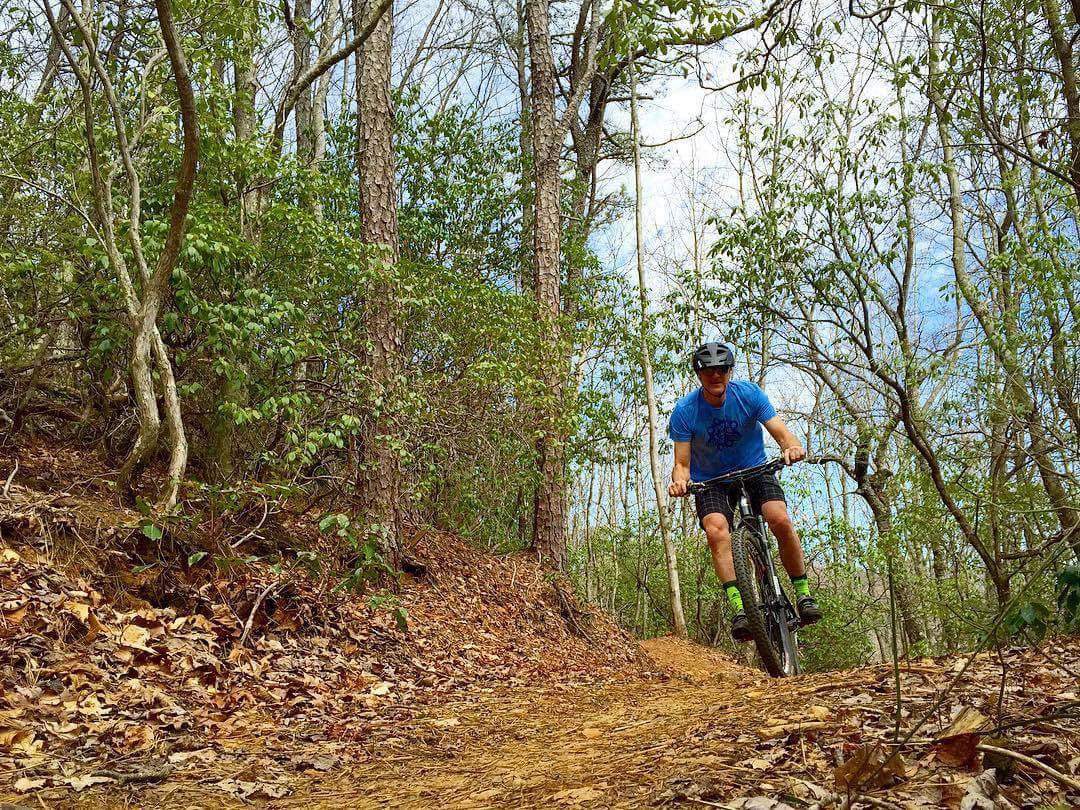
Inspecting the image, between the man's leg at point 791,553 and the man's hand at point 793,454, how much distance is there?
387 mm

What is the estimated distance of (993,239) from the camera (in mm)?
12742

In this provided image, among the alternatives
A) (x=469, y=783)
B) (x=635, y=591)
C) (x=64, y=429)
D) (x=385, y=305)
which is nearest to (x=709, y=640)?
(x=635, y=591)

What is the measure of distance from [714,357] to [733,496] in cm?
105

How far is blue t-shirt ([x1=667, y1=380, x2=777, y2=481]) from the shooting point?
223 inches

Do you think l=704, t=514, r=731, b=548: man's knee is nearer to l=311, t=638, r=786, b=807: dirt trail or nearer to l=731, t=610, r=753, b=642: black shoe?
l=731, t=610, r=753, b=642: black shoe

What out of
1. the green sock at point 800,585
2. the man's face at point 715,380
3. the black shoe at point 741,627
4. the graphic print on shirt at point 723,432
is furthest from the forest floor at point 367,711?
the man's face at point 715,380

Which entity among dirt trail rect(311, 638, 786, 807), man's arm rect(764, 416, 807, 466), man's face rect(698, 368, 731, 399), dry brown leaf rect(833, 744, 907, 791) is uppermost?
man's face rect(698, 368, 731, 399)

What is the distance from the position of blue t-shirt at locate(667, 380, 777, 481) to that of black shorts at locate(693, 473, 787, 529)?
A: 0.48 ft

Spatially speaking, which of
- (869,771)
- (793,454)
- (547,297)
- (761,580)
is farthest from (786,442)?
(547,297)

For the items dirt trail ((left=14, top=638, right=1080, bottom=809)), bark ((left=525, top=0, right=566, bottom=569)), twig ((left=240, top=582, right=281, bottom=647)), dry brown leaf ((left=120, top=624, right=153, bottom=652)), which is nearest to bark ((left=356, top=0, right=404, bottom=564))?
twig ((left=240, top=582, right=281, bottom=647))

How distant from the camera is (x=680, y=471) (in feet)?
18.4

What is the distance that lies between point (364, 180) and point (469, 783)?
7.42 meters

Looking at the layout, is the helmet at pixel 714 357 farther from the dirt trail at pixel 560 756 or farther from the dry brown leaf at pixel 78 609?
the dry brown leaf at pixel 78 609

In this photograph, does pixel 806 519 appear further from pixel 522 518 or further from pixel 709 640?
pixel 522 518
